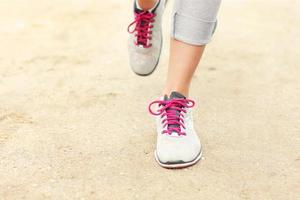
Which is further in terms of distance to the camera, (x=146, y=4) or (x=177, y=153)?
(x=146, y=4)

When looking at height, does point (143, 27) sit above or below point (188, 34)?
below

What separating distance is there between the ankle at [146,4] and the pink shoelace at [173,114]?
1.19 ft

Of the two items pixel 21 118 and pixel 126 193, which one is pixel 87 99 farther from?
pixel 126 193

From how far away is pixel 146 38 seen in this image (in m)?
1.67

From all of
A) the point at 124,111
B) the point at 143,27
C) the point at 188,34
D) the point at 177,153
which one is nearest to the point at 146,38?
the point at 143,27

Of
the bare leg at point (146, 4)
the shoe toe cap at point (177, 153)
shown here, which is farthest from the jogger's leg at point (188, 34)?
the bare leg at point (146, 4)

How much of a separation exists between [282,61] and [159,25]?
57 centimetres

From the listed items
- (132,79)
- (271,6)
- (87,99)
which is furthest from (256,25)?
(87,99)

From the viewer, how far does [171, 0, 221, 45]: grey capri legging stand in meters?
1.33

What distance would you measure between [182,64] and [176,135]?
176 mm

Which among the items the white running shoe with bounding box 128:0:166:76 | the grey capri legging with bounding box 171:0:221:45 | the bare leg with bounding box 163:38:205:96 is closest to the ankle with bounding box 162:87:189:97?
the bare leg with bounding box 163:38:205:96

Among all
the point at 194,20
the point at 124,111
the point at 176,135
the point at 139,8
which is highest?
the point at 194,20

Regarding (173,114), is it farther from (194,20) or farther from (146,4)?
(146,4)

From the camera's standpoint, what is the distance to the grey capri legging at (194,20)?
133 centimetres
